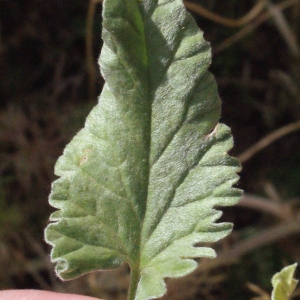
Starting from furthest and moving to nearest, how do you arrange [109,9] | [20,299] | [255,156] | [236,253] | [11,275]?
[255,156], [11,275], [236,253], [20,299], [109,9]

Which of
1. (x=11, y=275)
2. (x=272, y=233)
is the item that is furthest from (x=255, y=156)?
(x=11, y=275)

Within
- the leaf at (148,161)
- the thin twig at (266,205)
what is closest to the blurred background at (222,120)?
the thin twig at (266,205)

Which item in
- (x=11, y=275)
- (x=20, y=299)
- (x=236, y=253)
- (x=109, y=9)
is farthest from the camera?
(x=11, y=275)

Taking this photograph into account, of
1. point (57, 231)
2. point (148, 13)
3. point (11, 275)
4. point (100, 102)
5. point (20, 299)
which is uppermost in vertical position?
point (148, 13)

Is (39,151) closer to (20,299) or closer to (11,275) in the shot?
(11,275)

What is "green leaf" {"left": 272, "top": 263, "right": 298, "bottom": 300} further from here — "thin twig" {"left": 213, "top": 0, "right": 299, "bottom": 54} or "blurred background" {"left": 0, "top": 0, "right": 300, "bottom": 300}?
"thin twig" {"left": 213, "top": 0, "right": 299, "bottom": 54}

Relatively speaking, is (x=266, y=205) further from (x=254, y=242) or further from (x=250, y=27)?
(x=250, y=27)

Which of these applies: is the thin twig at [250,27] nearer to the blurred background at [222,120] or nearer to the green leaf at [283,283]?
the blurred background at [222,120]

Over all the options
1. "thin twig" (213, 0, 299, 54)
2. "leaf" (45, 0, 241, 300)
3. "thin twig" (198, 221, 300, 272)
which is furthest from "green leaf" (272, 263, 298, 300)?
"thin twig" (213, 0, 299, 54)
